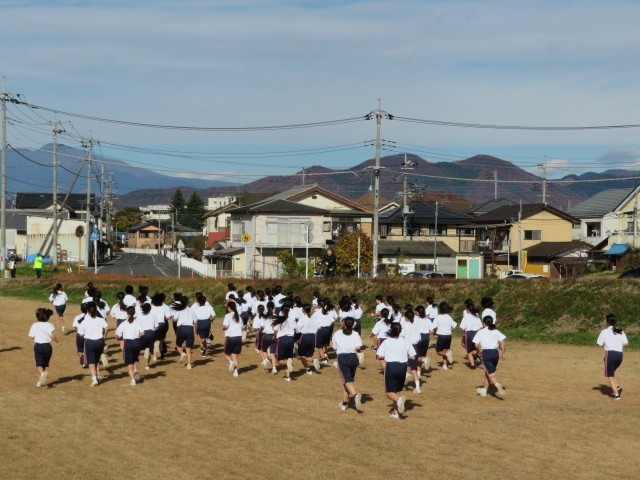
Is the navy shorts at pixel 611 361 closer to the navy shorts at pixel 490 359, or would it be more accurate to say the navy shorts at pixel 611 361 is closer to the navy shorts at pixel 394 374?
the navy shorts at pixel 490 359

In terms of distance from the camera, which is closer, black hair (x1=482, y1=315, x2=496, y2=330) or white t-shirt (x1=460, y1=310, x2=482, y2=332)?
black hair (x1=482, y1=315, x2=496, y2=330)

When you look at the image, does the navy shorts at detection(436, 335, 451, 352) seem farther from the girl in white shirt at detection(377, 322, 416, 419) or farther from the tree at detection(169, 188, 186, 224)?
the tree at detection(169, 188, 186, 224)

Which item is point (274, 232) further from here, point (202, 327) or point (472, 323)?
point (472, 323)

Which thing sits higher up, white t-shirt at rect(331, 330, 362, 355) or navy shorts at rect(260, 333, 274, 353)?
white t-shirt at rect(331, 330, 362, 355)

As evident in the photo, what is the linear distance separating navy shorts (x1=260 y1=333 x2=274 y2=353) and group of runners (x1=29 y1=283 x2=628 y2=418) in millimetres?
26

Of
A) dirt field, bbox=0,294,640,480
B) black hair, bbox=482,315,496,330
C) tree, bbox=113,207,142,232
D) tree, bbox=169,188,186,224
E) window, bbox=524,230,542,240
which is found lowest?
dirt field, bbox=0,294,640,480

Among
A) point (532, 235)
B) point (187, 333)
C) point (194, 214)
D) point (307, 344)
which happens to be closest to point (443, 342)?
point (307, 344)

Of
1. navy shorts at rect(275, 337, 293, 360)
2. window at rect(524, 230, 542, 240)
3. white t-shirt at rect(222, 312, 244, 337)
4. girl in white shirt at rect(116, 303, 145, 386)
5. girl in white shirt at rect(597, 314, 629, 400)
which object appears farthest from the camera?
window at rect(524, 230, 542, 240)

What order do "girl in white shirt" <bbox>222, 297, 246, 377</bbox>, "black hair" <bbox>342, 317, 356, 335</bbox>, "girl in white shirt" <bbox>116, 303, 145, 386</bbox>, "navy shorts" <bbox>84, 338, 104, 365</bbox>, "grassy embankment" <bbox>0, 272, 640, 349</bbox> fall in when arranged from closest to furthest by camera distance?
1. "black hair" <bbox>342, 317, 356, 335</bbox>
2. "navy shorts" <bbox>84, 338, 104, 365</bbox>
3. "girl in white shirt" <bbox>116, 303, 145, 386</bbox>
4. "girl in white shirt" <bbox>222, 297, 246, 377</bbox>
5. "grassy embankment" <bbox>0, 272, 640, 349</bbox>

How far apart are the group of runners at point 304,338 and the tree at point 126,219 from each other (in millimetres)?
133105

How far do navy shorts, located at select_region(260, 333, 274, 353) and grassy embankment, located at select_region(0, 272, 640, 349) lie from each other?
1129 cm

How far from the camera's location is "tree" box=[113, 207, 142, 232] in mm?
152000

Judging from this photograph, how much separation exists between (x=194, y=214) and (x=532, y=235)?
333ft

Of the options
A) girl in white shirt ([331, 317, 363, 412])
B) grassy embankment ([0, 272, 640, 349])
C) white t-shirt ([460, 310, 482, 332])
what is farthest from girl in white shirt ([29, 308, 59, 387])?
grassy embankment ([0, 272, 640, 349])
